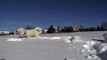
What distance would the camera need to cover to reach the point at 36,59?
6246mm

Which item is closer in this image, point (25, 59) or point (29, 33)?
point (25, 59)

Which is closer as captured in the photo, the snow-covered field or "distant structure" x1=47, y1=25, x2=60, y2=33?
the snow-covered field

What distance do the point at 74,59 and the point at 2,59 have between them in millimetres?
1916

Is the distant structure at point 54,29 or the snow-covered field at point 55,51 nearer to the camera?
the snow-covered field at point 55,51

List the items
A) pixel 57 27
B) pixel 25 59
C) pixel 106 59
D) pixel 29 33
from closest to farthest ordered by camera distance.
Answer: pixel 106 59 → pixel 25 59 → pixel 29 33 → pixel 57 27

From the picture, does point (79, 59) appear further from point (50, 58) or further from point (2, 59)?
point (2, 59)

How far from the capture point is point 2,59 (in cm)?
618

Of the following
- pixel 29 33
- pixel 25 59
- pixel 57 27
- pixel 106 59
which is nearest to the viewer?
pixel 106 59

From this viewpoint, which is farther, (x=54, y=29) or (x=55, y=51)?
(x=54, y=29)

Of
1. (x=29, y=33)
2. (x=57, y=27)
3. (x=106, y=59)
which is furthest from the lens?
(x=57, y=27)

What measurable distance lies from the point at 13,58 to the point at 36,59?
662 mm

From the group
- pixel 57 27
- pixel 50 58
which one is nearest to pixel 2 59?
pixel 50 58

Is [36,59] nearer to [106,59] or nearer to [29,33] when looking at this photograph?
[106,59]

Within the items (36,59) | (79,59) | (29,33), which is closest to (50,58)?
(36,59)
